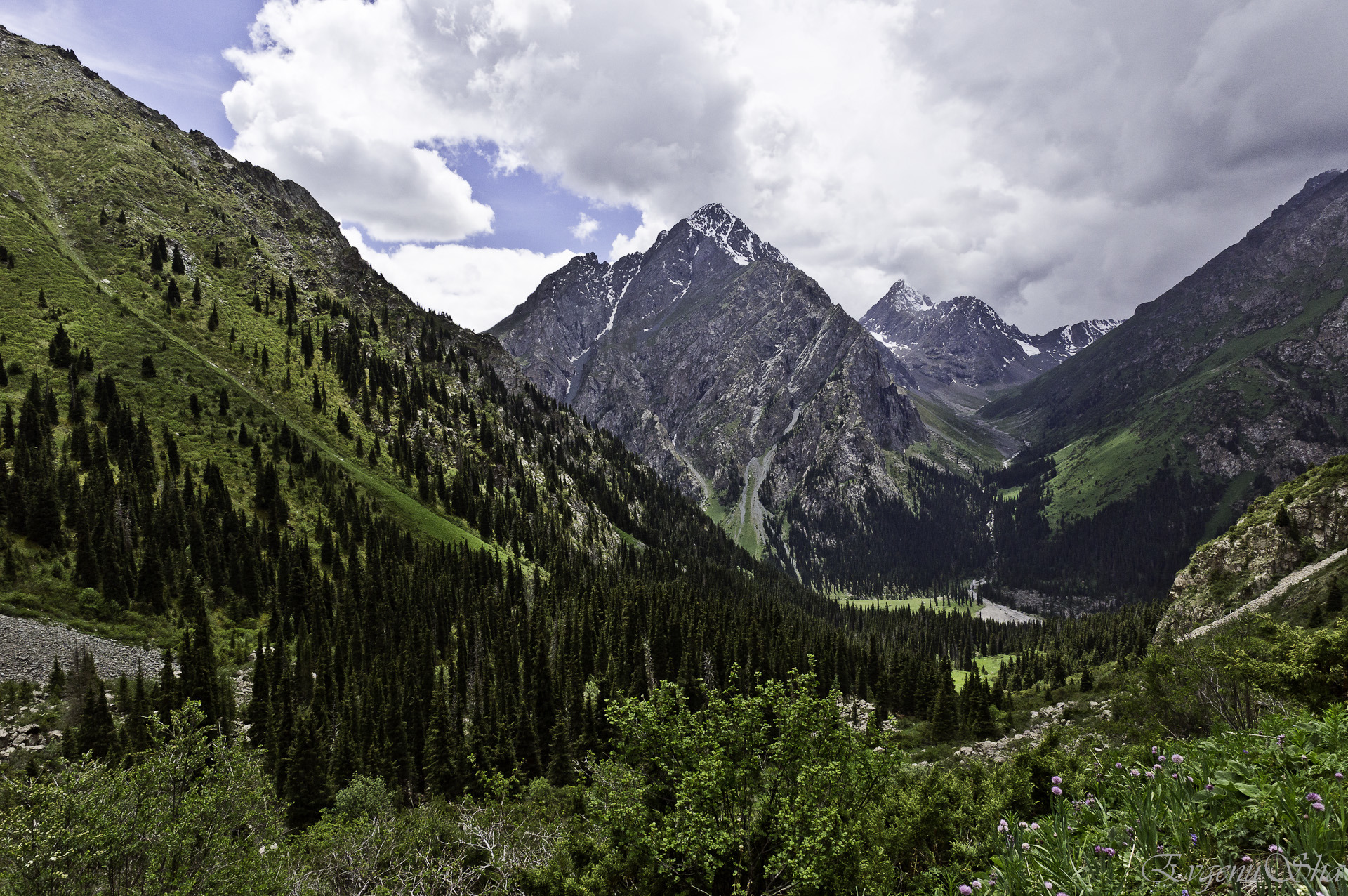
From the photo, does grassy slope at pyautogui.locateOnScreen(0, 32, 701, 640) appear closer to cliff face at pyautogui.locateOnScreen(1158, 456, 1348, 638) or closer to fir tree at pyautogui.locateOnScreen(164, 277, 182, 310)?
fir tree at pyautogui.locateOnScreen(164, 277, 182, 310)

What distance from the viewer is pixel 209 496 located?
86.1 metres

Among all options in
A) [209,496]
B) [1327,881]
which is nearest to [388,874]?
[1327,881]

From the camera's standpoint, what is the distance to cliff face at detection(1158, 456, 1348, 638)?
7781cm

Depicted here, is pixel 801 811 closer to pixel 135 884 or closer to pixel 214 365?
pixel 135 884

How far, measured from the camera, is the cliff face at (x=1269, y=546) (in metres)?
77.8

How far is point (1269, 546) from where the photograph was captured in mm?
83312

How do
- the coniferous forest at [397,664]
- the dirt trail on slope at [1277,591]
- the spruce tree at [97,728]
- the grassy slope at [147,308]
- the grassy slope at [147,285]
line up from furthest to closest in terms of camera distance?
the grassy slope at [147,285], the grassy slope at [147,308], the dirt trail on slope at [1277,591], the spruce tree at [97,728], the coniferous forest at [397,664]

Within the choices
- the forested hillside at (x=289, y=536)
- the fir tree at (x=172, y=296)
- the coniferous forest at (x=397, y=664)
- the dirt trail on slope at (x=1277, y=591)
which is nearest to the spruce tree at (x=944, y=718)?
the coniferous forest at (x=397, y=664)

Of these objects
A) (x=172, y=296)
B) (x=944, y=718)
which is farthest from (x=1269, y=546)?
(x=172, y=296)

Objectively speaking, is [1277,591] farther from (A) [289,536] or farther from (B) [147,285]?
(B) [147,285]

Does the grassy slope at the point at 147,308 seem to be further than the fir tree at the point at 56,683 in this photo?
Yes

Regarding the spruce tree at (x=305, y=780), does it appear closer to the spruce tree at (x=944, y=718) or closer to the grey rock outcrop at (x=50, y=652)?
the grey rock outcrop at (x=50, y=652)

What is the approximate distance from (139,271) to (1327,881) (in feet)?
637

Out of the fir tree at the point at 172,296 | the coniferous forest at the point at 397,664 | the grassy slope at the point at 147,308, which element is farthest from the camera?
the fir tree at the point at 172,296
